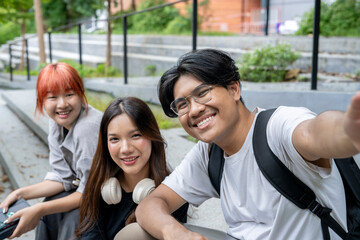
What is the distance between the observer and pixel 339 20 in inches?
360

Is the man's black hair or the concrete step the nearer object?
the man's black hair

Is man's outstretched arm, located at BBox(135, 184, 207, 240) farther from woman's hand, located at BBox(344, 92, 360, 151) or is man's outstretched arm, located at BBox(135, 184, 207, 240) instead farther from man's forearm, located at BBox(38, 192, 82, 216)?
woman's hand, located at BBox(344, 92, 360, 151)

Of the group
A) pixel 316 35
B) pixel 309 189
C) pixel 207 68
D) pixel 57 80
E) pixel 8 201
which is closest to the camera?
pixel 309 189

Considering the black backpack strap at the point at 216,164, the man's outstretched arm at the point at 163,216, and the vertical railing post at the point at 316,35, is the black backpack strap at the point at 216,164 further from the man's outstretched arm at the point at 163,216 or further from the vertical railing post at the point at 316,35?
the vertical railing post at the point at 316,35

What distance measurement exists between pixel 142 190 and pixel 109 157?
0.30m

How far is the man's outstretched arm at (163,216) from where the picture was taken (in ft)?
5.55

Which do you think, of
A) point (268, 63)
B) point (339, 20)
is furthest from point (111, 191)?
point (339, 20)

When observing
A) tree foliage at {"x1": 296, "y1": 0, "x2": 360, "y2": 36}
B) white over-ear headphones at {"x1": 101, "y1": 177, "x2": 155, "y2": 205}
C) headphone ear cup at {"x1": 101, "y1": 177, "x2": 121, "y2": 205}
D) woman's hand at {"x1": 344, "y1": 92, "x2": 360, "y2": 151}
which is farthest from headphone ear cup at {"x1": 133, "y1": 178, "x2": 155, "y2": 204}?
tree foliage at {"x1": 296, "y1": 0, "x2": 360, "y2": 36}

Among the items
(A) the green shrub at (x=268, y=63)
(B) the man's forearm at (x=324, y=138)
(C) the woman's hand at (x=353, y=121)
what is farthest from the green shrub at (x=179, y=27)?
(C) the woman's hand at (x=353, y=121)

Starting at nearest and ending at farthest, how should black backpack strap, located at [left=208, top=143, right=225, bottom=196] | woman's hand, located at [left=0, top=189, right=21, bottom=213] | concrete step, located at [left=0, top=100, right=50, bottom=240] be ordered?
black backpack strap, located at [left=208, top=143, right=225, bottom=196]
woman's hand, located at [left=0, top=189, right=21, bottom=213]
concrete step, located at [left=0, top=100, right=50, bottom=240]

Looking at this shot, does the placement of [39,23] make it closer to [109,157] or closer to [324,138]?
[109,157]

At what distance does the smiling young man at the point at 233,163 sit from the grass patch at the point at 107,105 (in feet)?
10.5

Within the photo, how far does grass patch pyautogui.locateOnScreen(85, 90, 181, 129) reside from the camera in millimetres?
5385

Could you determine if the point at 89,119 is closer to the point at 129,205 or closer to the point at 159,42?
the point at 129,205
